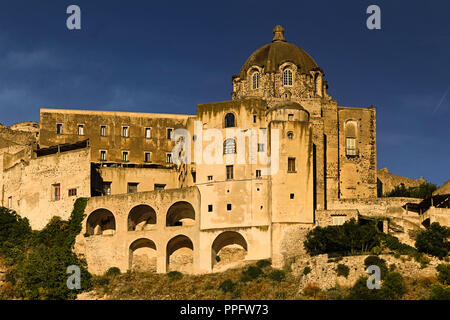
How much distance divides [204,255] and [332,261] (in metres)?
11.2

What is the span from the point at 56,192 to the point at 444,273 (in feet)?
110

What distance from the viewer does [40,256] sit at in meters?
75.1

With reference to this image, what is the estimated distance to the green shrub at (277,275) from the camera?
7000 cm

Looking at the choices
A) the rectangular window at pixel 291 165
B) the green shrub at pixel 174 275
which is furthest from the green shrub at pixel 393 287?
the green shrub at pixel 174 275

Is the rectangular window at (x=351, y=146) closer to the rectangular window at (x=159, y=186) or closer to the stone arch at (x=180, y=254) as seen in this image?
the rectangular window at (x=159, y=186)

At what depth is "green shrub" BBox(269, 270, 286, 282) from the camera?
7000cm

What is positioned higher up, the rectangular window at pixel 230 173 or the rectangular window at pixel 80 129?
the rectangular window at pixel 80 129

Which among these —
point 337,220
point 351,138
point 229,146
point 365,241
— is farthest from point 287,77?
point 365,241

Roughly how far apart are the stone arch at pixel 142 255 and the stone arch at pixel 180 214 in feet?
7.82

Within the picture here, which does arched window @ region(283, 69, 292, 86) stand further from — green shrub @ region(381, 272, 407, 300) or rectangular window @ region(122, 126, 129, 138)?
green shrub @ region(381, 272, 407, 300)

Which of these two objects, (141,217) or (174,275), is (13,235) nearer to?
(141,217)
